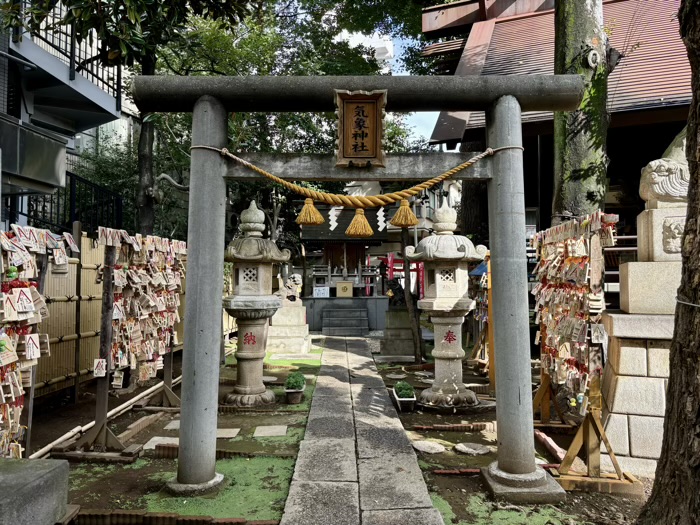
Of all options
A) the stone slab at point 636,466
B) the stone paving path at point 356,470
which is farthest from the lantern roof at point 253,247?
the stone slab at point 636,466

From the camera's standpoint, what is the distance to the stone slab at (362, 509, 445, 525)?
3609 millimetres

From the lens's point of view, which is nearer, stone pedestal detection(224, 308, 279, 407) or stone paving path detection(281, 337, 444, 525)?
stone paving path detection(281, 337, 444, 525)

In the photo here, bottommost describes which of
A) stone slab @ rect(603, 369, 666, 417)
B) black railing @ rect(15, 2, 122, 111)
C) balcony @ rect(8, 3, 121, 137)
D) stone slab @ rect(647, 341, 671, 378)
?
stone slab @ rect(603, 369, 666, 417)

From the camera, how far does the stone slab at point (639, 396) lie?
15.6 ft

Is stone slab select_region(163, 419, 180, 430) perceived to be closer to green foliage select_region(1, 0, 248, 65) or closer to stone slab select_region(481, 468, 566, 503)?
stone slab select_region(481, 468, 566, 503)

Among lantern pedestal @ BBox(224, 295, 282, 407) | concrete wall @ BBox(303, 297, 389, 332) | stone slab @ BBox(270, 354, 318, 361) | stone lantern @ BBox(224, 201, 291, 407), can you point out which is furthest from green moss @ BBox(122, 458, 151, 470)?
concrete wall @ BBox(303, 297, 389, 332)

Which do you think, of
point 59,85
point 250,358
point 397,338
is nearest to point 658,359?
point 250,358

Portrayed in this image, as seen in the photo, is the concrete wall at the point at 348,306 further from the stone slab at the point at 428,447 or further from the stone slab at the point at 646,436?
the stone slab at the point at 646,436

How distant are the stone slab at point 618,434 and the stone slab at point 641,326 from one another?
88 cm

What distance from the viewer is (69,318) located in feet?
23.7

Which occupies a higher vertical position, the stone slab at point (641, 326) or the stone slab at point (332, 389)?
the stone slab at point (641, 326)

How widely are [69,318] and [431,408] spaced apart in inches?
232

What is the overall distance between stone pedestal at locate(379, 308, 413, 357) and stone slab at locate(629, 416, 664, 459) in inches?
315

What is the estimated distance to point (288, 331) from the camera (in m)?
13.2
